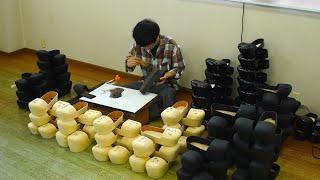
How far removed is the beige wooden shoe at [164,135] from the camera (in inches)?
Result: 92.8

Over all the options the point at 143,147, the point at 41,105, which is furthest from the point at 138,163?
the point at 41,105

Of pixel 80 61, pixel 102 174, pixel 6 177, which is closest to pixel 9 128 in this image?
pixel 6 177

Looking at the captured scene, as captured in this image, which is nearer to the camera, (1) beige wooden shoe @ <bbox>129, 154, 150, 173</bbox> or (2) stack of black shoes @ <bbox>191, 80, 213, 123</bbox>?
(1) beige wooden shoe @ <bbox>129, 154, 150, 173</bbox>

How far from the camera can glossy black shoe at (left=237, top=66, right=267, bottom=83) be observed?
9.06ft

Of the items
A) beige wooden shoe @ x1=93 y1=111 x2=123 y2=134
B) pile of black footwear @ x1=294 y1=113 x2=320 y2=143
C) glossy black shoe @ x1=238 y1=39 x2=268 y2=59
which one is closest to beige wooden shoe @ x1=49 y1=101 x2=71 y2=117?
beige wooden shoe @ x1=93 y1=111 x2=123 y2=134

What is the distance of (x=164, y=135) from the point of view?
2367 mm

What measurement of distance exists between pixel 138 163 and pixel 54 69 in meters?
1.31

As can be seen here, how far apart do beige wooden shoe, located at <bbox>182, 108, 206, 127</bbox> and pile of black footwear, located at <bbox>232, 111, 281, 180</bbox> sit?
0.44 meters

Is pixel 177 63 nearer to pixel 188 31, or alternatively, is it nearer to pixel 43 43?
pixel 188 31

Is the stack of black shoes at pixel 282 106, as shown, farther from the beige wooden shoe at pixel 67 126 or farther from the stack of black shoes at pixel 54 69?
the stack of black shoes at pixel 54 69

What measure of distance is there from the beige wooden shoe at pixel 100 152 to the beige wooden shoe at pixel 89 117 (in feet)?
0.62

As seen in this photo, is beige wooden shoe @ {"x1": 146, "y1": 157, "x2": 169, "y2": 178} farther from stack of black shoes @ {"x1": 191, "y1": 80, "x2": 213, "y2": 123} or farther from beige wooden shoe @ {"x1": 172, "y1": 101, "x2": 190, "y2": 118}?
stack of black shoes @ {"x1": 191, "y1": 80, "x2": 213, "y2": 123}

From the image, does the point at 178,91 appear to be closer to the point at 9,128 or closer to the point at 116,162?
the point at 116,162

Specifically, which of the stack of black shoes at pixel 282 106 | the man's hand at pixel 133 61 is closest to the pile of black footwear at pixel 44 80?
the man's hand at pixel 133 61
